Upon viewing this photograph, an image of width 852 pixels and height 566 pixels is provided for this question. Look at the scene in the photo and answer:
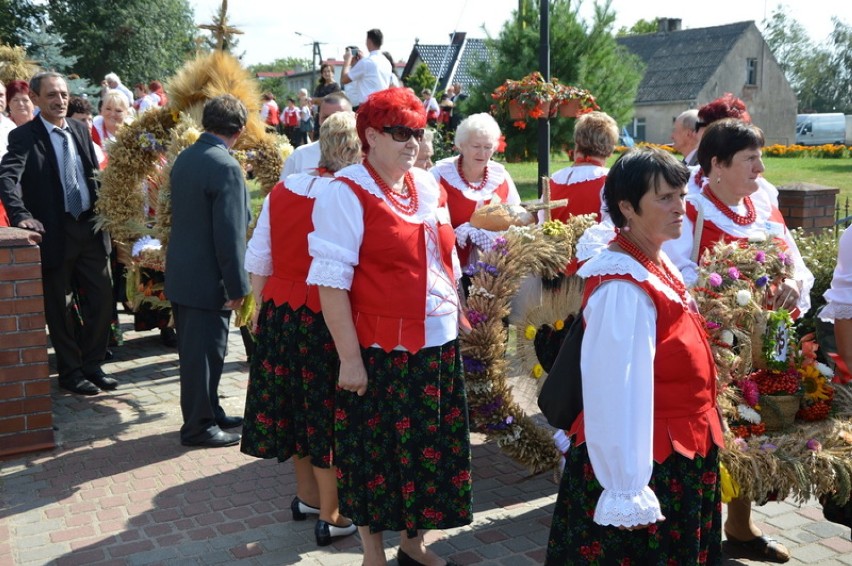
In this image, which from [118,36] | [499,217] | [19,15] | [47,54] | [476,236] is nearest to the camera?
[499,217]

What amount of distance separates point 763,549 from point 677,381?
1883 mm

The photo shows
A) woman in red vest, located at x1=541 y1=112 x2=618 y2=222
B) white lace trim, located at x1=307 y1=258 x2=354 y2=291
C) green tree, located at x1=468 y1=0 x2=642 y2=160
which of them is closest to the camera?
white lace trim, located at x1=307 y1=258 x2=354 y2=291

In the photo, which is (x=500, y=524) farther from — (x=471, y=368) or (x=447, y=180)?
(x=447, y=180)

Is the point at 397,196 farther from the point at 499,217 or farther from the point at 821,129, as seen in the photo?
the point at 821,129

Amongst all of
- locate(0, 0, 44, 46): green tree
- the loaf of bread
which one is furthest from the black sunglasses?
locate(0, 0, 44, 46): green tree

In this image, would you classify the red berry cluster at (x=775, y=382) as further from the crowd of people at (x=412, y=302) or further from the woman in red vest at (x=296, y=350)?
the woman in red vest at (x=296, y=350)

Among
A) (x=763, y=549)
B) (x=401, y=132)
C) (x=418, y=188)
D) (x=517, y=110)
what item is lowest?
(x=763, y=549)

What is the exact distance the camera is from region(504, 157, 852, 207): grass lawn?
17266 mm

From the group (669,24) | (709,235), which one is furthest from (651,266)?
(669,24)

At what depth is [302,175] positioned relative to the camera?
4.27 metres

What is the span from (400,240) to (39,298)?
3059 mm

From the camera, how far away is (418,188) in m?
3.66

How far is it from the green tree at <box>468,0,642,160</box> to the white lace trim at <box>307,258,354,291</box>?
16.5m

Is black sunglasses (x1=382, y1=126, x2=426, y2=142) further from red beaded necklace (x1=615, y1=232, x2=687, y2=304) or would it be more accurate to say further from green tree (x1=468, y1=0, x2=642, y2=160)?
green tree (x1=468, y1=0, x2=642, y2=160)
